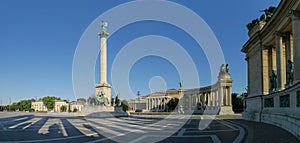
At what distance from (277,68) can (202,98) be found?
218 ft

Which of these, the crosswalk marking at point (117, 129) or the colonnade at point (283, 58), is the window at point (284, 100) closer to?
the colonnade at point (283, 58)

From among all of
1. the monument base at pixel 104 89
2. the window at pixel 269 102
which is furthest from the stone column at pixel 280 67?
the monument base at pixel 104 89

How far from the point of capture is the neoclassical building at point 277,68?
17031 millimetres

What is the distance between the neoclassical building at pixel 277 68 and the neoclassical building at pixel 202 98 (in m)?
29.0

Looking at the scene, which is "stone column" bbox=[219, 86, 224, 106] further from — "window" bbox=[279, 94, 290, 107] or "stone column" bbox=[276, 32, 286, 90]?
"window" bbox=[279, 94, 290, 107]

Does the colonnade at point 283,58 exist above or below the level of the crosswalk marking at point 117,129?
above

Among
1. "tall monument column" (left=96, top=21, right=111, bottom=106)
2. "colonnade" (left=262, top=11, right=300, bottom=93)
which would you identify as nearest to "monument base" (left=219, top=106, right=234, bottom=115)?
"tall monument column" (left=96, top=21, right=111, bottom=106)

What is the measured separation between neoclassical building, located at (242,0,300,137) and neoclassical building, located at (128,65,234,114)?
29.0 meters

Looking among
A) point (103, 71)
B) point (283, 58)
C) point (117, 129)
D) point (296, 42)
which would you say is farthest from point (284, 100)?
point (103, 71)

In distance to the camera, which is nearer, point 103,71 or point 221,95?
point 103,71

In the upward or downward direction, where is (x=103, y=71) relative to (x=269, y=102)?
upward

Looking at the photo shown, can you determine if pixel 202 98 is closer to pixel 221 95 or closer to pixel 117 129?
pixel 221 95

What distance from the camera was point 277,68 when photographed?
2233cm

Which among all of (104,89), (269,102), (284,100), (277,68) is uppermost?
(277,68)
